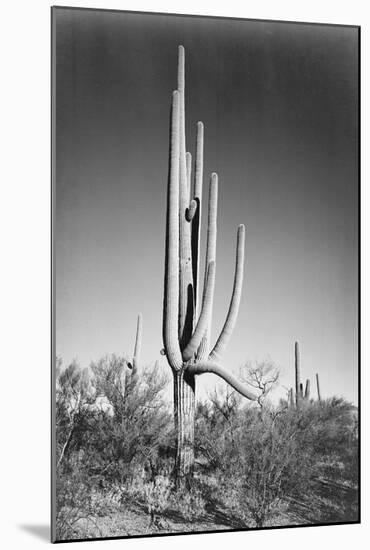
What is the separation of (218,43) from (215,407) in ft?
9.00

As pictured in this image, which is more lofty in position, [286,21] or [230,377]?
[286,21]

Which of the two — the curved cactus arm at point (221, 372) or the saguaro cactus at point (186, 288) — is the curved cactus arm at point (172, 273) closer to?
the saguaro cactus at point (186, 288)

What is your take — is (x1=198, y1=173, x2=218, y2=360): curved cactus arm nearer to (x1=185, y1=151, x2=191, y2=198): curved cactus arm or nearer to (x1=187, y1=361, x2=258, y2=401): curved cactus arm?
(x1=185, y1=151, x2=191, y2=198): curved cactus arm

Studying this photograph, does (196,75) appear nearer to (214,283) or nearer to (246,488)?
(214,283)

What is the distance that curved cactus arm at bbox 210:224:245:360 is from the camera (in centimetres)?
894

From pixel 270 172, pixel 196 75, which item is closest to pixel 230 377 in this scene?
pixel 270 172

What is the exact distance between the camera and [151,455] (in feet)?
28.6

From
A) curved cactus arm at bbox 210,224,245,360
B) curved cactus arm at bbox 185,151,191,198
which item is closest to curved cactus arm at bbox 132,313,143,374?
curved cactus arm at bbox 210,224,245,360

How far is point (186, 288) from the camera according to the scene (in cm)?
891

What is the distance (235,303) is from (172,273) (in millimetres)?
554

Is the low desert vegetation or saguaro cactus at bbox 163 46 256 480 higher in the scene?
saguaro cactus at bbox 163 46 256 480

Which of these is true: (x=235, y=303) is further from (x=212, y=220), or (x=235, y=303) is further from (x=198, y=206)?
(x=198, y=206)

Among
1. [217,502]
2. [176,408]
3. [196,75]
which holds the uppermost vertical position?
[196,75]

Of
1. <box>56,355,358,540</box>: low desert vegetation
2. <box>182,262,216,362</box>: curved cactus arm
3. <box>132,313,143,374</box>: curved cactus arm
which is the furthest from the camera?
<box>182,262,216,362</box>: curved cactus arm
